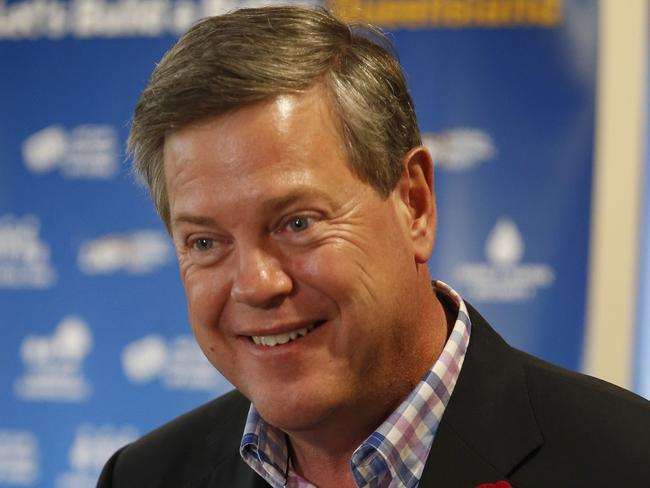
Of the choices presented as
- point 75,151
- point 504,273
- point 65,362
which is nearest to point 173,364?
point 65,362

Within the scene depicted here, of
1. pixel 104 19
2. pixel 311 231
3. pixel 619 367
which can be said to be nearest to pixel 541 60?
pixel 619 367

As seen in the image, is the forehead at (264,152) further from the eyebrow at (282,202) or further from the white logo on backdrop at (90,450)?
the white logo on backdrop at (90,450)

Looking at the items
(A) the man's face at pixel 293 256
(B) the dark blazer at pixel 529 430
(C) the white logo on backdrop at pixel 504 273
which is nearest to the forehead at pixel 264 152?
(A) the man's face at pixel 293 256

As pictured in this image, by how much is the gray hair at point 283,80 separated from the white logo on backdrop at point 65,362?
2.42 m

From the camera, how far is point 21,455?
168 inches

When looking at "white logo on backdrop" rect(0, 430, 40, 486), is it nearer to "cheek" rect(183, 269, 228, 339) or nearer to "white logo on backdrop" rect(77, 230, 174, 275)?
"white logo on backdrop" rect(77, 230, 174, 275)

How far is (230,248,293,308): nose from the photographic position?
1.70 m

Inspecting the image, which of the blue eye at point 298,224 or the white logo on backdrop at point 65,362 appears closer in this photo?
the blue eye at point 298,224

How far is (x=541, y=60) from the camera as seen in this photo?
3697mm

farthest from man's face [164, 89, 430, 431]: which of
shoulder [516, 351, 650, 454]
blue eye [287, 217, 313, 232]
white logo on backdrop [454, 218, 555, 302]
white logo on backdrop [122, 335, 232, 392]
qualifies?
white logo on backdrop [122, 335, 232, 392]

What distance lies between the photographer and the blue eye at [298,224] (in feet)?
5.70

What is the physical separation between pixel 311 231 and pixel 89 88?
2730 millimetres

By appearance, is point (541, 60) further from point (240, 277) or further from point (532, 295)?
point (240, 277)

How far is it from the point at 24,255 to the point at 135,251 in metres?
0.49
